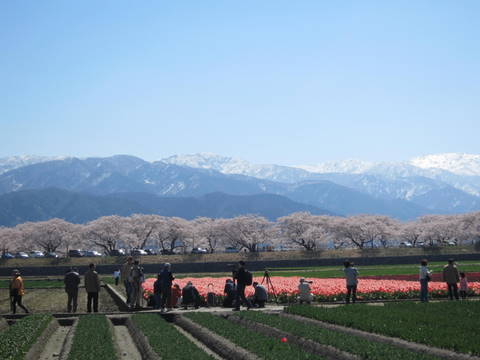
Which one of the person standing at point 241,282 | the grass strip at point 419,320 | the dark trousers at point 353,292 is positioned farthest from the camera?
the dark trousers at point 353,292

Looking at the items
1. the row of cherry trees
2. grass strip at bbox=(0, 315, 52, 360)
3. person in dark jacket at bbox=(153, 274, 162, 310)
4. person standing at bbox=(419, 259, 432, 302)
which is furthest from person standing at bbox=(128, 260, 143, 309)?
the row of cherry trees

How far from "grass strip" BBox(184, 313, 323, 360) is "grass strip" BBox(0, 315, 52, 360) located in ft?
17.5

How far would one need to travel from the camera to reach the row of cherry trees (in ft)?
423

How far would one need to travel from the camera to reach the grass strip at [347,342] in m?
13.8

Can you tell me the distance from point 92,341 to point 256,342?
490 centimetres

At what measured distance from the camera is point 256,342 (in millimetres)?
16875

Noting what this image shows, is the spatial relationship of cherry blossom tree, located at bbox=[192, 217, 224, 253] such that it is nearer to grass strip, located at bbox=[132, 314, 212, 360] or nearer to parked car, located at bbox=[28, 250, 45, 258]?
parked car, located at bbox=[28, 250, 45, 258]

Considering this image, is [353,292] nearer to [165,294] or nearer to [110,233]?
[165,294]

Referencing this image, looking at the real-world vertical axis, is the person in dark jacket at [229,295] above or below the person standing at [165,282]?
below

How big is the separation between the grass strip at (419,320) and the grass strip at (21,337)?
29.5ft

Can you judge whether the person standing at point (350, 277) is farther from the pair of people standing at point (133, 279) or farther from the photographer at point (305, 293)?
the pair of people standing at point (133, 279)

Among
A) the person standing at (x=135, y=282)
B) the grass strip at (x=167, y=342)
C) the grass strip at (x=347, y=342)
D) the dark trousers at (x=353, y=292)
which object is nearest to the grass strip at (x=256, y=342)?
the grass strip at (x=347, y=342)

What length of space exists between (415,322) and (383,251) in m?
85.0

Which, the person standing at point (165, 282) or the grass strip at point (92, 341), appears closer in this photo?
the grass strip at point (92, 341)
